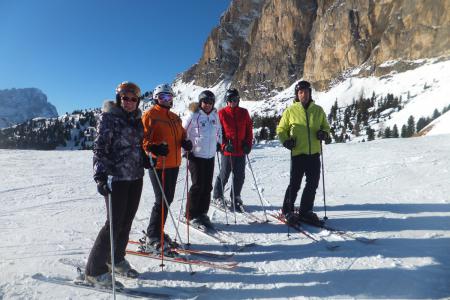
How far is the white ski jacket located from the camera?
5.94 metres

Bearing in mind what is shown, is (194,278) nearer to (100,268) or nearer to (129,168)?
(100,268)

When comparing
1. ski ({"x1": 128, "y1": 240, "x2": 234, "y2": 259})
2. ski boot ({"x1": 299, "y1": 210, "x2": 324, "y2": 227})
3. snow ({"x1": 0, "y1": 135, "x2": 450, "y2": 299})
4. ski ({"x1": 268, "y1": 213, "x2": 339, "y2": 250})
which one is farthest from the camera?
ski boot ({"x1": 299, "y1": 210, "x2": 324, "y2": 227})

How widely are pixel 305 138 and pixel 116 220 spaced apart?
3368 mm

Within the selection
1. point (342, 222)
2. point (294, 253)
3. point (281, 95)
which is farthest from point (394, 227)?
point (281, 95)

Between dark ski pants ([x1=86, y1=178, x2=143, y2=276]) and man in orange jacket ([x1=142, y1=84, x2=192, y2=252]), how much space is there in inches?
26.3

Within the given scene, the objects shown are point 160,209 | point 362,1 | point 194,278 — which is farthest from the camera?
point 362,1

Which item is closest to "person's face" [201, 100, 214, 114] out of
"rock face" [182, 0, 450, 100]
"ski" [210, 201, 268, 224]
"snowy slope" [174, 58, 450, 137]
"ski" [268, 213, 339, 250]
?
"ski" [210, 201, 268, 224]

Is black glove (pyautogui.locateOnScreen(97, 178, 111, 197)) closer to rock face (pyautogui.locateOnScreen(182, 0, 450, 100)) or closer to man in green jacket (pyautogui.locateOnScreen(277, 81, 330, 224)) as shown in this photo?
man in green jacket (pyautogui.locateOnScreen(277, 81, 330, 224))

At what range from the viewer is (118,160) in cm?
402

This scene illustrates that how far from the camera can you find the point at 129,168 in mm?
4070

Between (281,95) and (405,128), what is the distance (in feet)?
366

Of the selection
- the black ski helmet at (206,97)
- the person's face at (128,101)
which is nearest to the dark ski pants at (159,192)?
the person's face at (128,101)

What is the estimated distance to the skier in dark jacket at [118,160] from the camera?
391cm

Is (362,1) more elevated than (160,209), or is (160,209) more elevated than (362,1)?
(362,1)
